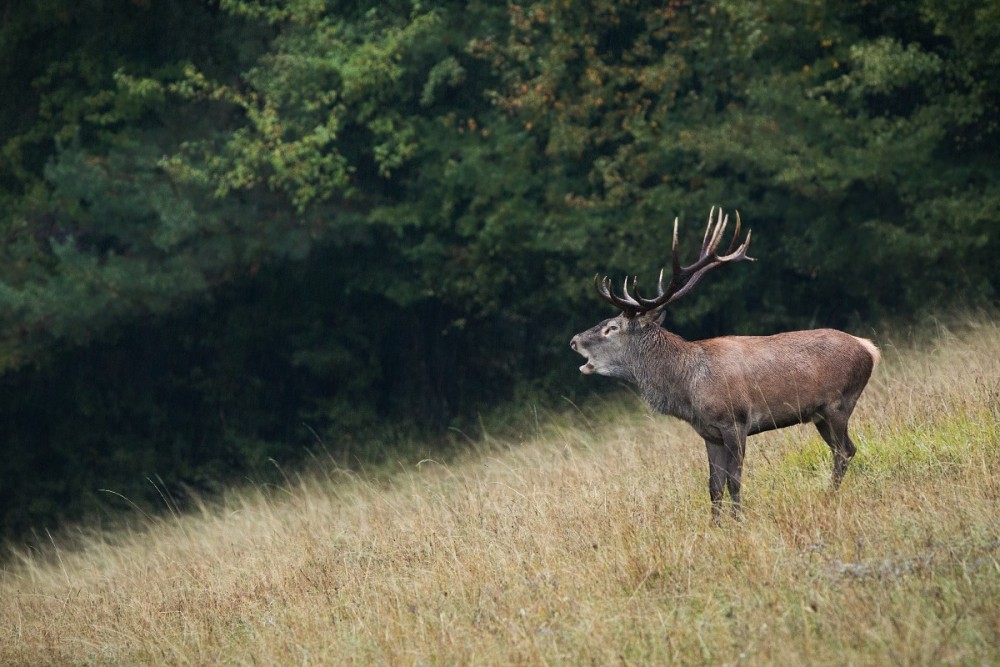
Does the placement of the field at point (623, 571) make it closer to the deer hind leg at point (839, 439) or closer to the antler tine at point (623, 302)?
the deer hind leg at point (839, 439)

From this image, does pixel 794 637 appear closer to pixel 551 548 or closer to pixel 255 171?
pixel 551 548

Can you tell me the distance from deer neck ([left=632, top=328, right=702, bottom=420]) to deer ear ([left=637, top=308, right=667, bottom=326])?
3.0 inches

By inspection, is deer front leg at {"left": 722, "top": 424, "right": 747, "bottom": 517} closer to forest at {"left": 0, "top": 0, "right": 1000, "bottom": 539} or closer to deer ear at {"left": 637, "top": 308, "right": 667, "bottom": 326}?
deer ear at {"left": 637, "top": 308, "right": 667, "bottom": 326}

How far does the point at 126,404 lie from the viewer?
18.8 metres

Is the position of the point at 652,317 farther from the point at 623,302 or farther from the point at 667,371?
the point at 667,371

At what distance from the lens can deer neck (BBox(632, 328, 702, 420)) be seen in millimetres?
6757

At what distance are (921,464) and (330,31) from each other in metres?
10.5

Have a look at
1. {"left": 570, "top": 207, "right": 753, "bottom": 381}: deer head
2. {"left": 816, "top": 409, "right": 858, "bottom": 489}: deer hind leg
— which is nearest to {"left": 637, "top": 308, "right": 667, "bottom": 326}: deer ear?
{"left": 570, "top": 207, "right": 753, "bottom": 381}: deer head

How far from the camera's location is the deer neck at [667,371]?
6757mm

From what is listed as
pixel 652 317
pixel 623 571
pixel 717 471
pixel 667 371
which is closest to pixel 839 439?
pixel 717 471

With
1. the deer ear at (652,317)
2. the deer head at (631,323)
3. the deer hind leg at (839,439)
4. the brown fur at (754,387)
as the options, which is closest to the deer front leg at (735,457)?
the brown fur at (754,387)

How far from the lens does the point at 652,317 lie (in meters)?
7.11

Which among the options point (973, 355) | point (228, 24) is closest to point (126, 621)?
point (973, 355)

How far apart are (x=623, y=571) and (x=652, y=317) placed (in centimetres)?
194
